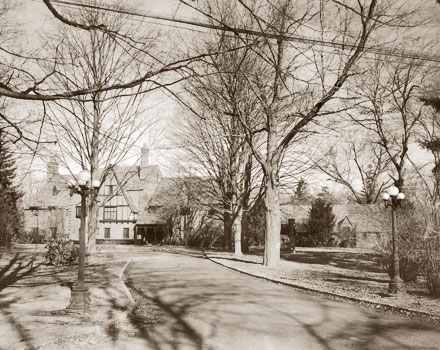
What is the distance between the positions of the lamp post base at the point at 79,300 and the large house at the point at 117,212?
39.7 m

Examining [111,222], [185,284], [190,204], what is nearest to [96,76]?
[190,204]

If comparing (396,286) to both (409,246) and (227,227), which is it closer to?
(409,246)

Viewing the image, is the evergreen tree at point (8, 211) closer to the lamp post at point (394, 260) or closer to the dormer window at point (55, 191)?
the dormer window at point (55, 191)

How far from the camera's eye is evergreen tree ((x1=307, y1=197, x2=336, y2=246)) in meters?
48.5

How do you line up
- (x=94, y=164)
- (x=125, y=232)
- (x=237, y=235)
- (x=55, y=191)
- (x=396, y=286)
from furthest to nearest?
(x=55, y=191)
(x=125, y=232)
(x=237, y=235)
(x=94, y=164)
(x=396, y=286)

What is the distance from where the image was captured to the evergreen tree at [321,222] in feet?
159

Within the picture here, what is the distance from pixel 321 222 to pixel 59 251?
3379 centimetres

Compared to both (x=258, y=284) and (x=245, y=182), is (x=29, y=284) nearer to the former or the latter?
(x=258, y=284)

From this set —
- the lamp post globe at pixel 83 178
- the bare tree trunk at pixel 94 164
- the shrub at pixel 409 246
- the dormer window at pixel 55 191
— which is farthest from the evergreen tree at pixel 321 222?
the lamp post globe at pixel 83 178

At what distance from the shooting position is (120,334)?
8.35m

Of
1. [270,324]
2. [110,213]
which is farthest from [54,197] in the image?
[270,324]

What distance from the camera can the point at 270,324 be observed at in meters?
9.12

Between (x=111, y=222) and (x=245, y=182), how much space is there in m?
29.3

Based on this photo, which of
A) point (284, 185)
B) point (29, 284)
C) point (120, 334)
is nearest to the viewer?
point (120, 334)
